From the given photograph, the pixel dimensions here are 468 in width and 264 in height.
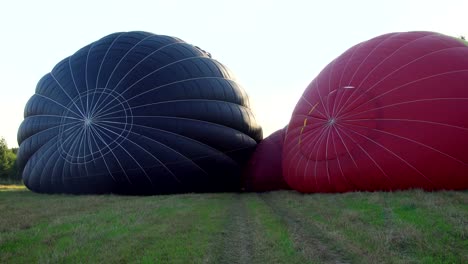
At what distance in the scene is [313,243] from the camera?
564 centimetres

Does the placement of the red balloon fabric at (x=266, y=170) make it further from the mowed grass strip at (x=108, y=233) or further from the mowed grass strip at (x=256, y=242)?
the mowed grass strip at (x=256, y=242)

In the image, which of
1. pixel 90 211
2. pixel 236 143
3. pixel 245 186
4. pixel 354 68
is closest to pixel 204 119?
pixel 236 143

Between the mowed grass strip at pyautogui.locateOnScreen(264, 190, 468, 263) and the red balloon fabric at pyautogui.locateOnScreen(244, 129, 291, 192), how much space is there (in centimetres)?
644

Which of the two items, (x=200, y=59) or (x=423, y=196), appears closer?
(x=423, y=196)

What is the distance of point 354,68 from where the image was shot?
11.9 meters

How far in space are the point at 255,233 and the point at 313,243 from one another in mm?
1157

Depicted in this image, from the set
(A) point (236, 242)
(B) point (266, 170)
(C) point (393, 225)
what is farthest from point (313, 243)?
(B) point (266, 170)

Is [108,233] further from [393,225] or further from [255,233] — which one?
[393,225]

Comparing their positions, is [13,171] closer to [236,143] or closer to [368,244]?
[236,143]

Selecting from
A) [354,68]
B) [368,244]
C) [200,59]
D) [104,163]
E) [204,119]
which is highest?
[200,59]

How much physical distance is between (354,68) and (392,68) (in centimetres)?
125

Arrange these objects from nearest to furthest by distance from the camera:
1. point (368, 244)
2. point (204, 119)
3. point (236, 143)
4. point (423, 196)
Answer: point (368, 244), point (423, 196), point (204, 119), point (236, 143)

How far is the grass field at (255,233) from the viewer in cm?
488

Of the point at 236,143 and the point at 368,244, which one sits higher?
the point at 236,143
